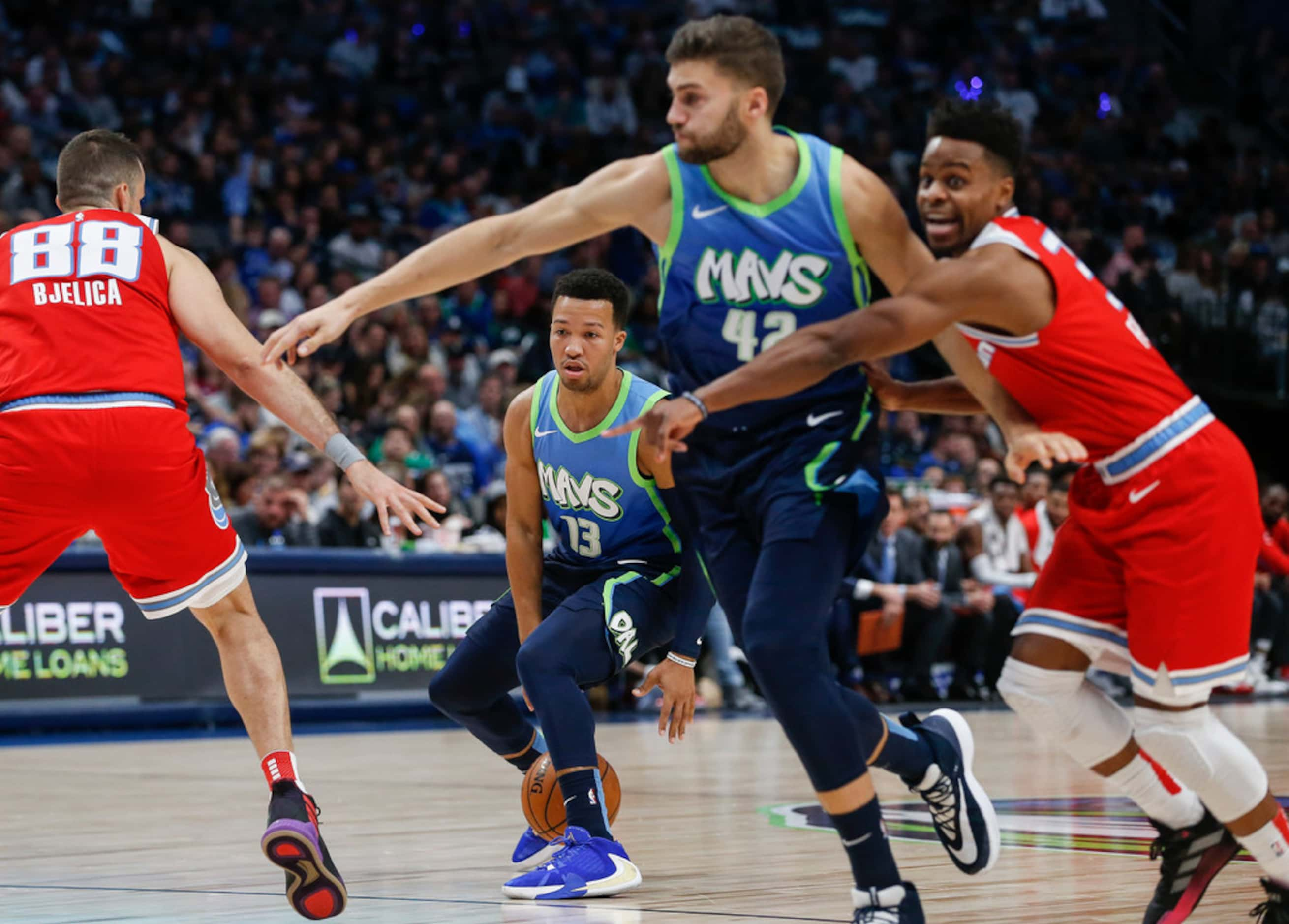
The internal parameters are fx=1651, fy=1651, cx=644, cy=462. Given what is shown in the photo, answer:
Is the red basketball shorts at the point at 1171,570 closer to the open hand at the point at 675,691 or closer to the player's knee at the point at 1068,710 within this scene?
the player's knee at the point at 1068,710

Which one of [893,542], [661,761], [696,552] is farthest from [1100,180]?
[696,552]

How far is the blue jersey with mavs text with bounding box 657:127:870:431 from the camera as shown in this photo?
390cm

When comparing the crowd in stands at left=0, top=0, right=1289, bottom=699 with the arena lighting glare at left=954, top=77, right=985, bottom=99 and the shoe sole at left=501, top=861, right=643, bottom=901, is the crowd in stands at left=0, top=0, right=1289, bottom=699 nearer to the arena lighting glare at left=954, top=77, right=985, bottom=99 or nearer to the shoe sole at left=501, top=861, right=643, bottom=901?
the arena lighting glare at left=954, top=77, right=985, bottom=99

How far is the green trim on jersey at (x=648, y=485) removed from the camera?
5.00m

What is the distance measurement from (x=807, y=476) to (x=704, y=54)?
101cm

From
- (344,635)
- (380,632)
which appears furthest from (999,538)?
(344,635)

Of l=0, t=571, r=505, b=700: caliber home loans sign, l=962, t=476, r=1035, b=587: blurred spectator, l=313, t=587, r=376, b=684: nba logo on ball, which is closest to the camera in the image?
l=0, t=571, r=505, b=700: caliber home loans sign

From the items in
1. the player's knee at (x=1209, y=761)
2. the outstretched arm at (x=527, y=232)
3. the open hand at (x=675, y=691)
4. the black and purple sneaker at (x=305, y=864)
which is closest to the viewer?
the player's knee at (x=1209, y=761)

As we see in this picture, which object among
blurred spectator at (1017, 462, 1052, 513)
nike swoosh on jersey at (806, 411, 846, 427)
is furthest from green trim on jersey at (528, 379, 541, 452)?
blurred spectator at (1017, 462, 1052, 513)

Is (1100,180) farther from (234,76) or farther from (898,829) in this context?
(898,829)

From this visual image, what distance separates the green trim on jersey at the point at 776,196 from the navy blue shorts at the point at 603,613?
1.42 m

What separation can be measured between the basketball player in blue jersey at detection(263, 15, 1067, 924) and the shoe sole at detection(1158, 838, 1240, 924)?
2.82 feet

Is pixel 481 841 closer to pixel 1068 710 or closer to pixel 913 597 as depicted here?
pixel 1068 710

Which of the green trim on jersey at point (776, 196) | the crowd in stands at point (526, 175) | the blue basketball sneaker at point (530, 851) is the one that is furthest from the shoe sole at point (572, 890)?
the crowd in stands at point (526, 175)
